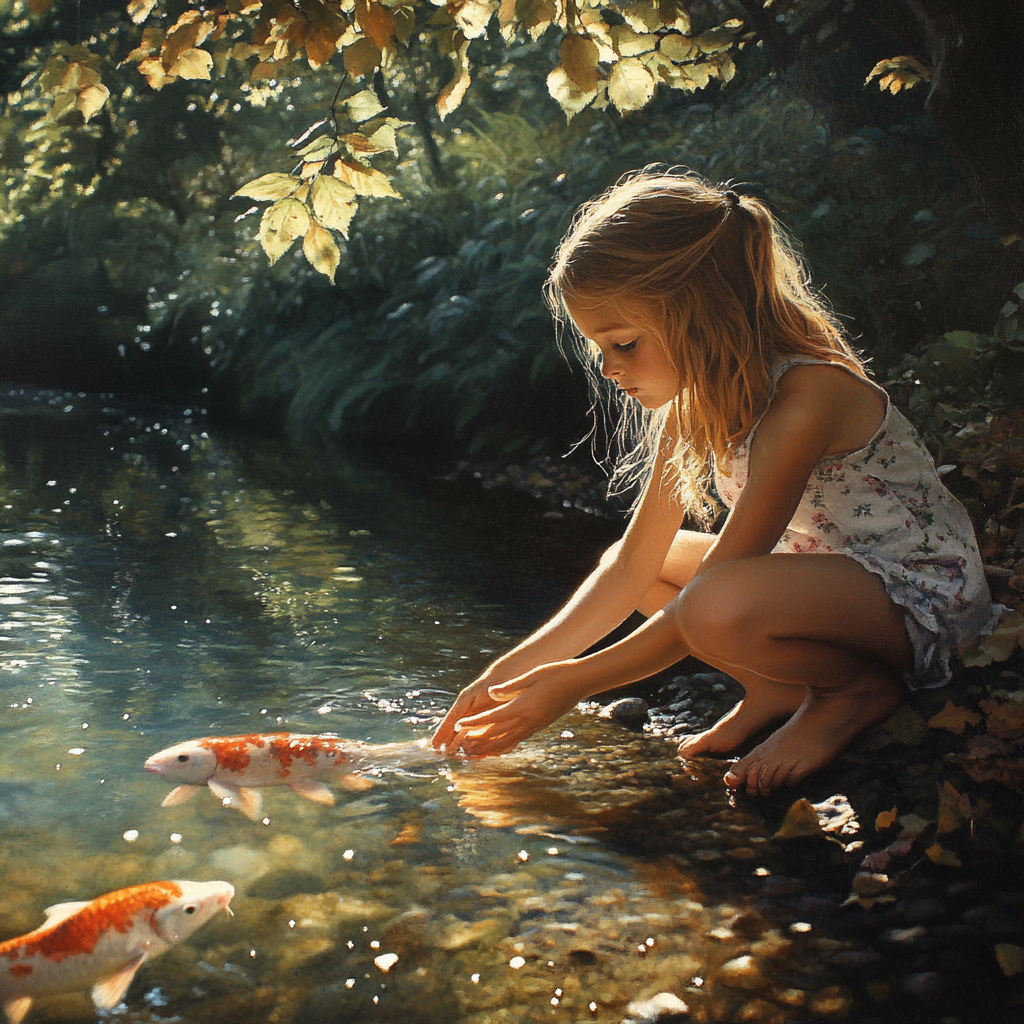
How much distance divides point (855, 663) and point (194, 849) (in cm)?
162

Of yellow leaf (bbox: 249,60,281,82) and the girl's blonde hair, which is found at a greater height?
yellow leaf (bbox: 249,60,281,82)

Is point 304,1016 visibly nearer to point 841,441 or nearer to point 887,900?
point 887,900

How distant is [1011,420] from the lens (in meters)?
4.22

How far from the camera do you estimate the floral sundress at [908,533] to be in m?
2.52

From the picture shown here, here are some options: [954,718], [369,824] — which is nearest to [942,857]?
[954,718]

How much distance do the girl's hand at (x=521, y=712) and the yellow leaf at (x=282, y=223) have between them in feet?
4.64

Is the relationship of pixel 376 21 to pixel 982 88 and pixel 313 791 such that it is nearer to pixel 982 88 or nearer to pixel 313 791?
pixel 313 791

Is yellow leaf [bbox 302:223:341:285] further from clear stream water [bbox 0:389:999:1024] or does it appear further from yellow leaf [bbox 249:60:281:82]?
clear stream water [bbox 0:389:999:1024]

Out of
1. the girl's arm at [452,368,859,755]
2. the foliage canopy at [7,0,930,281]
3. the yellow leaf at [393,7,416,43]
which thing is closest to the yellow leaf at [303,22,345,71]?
the foliage canopy at [7,0,930,281]

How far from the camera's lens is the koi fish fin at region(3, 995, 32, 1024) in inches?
66.2

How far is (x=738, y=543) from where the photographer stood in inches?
96.3

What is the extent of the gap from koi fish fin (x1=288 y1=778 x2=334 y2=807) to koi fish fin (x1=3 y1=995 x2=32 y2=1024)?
2.88 feet

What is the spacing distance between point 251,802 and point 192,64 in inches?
83.2

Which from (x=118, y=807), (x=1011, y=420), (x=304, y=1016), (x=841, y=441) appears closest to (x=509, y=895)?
(x=304, y=1016)
